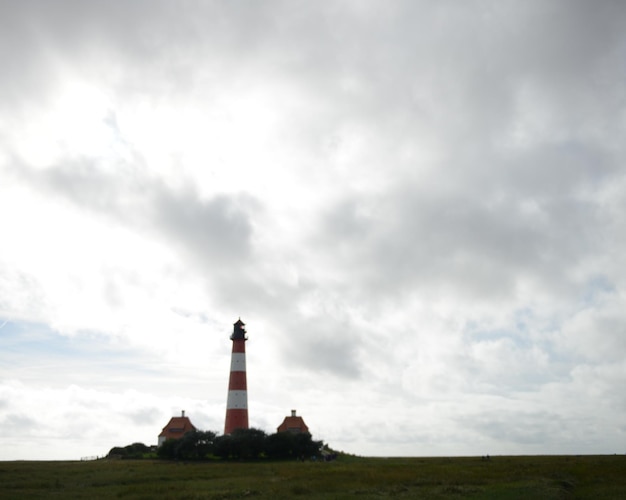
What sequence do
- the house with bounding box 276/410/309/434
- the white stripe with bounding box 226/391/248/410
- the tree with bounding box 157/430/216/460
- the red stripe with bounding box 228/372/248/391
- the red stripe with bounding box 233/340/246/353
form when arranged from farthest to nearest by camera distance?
1. the house with bounding box 276/410/309/434
2. the red stripe with bounding box 233/340/246/353
3. the red stripe with bounding box 228/372/248/391
4. the white stripe with bounding box 226/391/248/410
5. the tree with bounding box 157/430/216/460

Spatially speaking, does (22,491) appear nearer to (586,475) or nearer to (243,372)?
(586,475)

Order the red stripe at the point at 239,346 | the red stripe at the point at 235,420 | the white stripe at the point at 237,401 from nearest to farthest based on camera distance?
1. the red stripe at the point at 235,420
2. the white stripe at the point at 237,401
3. the red stripe at the point at 239,346

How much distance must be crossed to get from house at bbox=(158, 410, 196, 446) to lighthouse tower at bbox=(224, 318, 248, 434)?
48.9 feet

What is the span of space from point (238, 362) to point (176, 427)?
19.2m

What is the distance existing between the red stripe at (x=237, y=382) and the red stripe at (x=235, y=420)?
2.83 m

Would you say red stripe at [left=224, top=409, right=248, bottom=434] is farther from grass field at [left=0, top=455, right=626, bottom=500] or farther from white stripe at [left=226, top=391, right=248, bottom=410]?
grass field at [left=0, top=455, right=626, bottom=500]

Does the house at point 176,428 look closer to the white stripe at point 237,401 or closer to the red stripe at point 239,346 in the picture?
the white stripe at point 237,401

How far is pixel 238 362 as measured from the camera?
263ft

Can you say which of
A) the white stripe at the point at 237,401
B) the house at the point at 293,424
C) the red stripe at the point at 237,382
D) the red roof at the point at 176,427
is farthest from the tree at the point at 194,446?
the house at the point at 293,424

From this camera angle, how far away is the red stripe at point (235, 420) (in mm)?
77231

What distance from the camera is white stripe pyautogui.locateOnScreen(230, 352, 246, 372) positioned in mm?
79750

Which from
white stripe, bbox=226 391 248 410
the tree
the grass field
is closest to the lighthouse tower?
white stripe, bbox=226 391 248 410

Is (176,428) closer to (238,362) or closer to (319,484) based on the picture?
(238,362)

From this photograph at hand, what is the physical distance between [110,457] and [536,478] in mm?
57602
